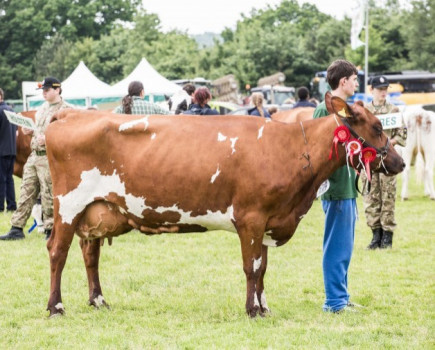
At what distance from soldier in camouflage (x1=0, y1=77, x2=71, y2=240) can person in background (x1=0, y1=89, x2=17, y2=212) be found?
272 centimetres

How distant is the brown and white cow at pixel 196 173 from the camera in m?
6.32

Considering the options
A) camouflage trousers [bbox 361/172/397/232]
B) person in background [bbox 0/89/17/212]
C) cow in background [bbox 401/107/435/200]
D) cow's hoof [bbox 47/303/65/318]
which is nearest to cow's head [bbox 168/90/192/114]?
person in background [bbox 0/89/17/212]

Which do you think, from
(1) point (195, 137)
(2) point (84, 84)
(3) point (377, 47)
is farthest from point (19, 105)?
(1) point (195, 137)

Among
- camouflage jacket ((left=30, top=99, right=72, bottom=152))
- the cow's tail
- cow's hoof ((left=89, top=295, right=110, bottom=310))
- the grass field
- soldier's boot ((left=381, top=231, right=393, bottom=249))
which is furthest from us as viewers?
the cow's tail

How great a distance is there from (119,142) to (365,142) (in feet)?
6.97

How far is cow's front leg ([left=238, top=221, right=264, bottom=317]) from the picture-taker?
6320mm

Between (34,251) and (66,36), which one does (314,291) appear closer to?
(34,251)

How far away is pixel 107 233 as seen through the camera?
22.1ft

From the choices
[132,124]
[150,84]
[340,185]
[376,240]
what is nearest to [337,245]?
[340,185]

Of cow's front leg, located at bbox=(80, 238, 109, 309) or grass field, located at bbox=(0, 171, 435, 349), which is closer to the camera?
grass field, located at bbox=(0, 171, 435, 349)

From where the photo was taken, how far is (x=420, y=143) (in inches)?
595

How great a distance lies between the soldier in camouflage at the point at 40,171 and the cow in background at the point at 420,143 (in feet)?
24.8

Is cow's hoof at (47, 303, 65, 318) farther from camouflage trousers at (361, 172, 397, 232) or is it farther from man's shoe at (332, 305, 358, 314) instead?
camouflage trousers at (361, 172, 397, 232)

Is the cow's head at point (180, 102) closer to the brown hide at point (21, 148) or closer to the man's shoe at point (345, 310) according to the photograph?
the brown hide at point (21, 148)
